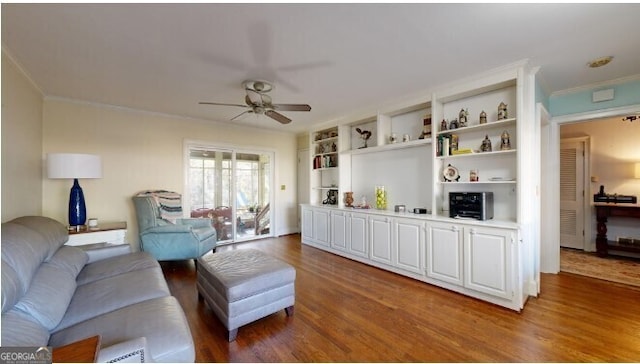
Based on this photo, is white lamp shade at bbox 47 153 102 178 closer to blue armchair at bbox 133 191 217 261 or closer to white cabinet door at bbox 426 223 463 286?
blue armchair at bbox 133 191 217 261

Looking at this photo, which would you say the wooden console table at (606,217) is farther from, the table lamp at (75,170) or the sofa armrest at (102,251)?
the table lamp at (75,170)

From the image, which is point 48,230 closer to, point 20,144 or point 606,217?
point 20,144

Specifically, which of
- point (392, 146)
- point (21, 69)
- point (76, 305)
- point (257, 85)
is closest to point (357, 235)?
point (392, 146)

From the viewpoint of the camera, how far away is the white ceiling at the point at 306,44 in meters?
1.77

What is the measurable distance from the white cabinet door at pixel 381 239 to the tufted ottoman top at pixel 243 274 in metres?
1.62

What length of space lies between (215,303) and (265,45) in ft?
7.10

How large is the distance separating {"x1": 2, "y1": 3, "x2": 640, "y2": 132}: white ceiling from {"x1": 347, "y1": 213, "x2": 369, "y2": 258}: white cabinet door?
1809 mm

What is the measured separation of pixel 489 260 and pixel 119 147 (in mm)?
5046

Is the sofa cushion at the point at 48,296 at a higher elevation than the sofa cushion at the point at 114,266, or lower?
higher

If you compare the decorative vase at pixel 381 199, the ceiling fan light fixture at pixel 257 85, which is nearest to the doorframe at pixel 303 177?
the decorative vase at pixel 381 199

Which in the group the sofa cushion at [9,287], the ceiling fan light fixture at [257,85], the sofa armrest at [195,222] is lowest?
the sofa armrest at [195,222]

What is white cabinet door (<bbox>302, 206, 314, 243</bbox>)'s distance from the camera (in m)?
4.89

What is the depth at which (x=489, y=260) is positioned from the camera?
2598mm

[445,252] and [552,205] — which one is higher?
[552,205]
